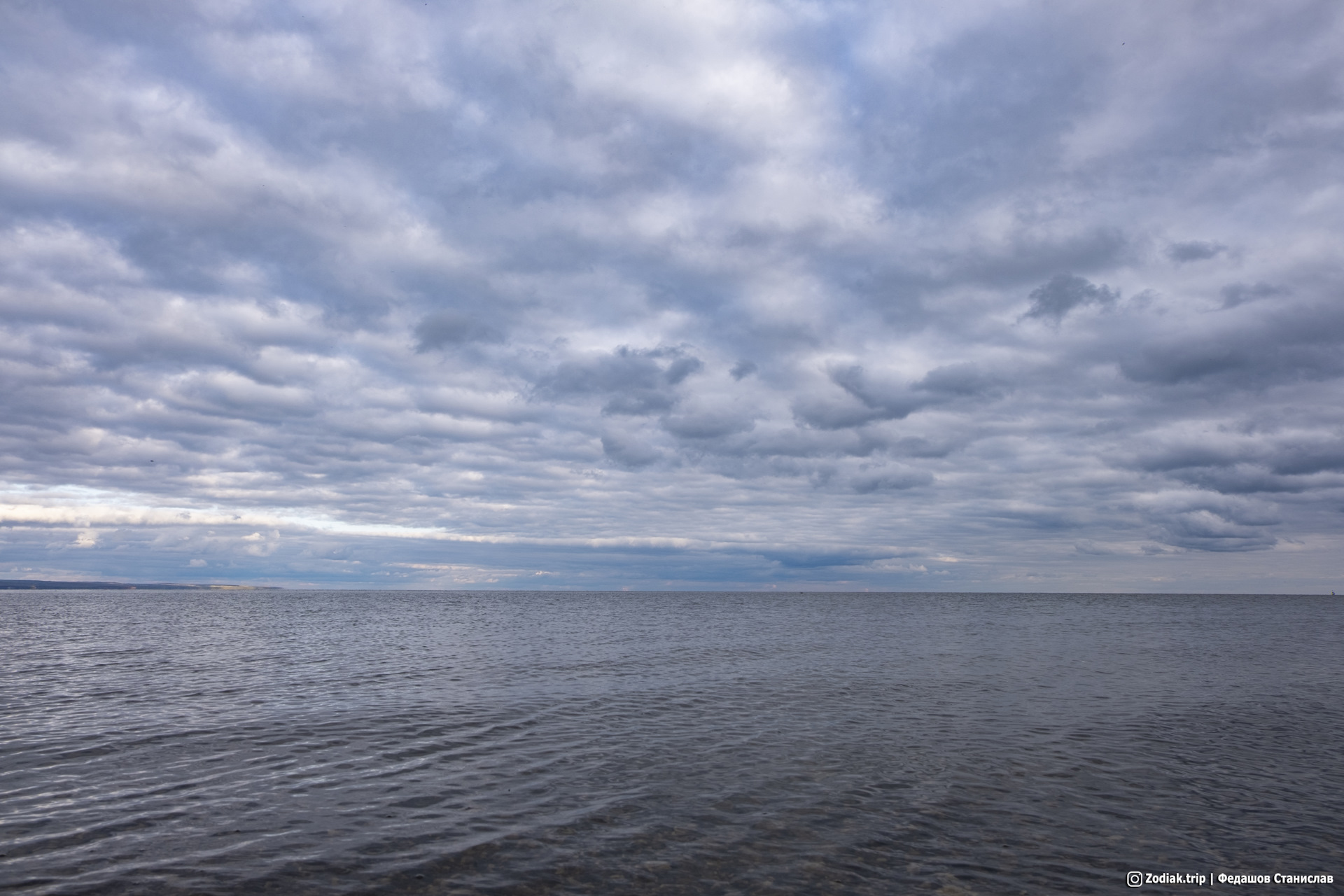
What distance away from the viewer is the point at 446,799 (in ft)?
58.0

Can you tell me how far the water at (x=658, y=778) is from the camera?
13.7 meters

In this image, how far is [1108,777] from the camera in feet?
65.9

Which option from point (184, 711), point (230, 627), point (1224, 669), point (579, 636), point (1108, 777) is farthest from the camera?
point (230, 627)

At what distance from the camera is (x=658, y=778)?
19812 mm

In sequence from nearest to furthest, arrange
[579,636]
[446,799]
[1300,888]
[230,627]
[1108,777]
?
[1300,888] < [446,799] < [1108,777] < [579,636] < [230,627]

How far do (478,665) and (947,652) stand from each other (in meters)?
36.9

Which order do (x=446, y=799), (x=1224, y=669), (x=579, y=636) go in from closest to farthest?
1. (x=446, y=799)
2. (x=1224, y=669)
3. (x=579, y=636)

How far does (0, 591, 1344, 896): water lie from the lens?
45.0ft

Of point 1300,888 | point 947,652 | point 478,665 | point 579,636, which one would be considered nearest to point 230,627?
point 579,636

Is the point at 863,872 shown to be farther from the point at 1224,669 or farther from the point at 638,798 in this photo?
the point at 1224,669

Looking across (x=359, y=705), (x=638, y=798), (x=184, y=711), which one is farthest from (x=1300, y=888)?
(x=184, y=711)

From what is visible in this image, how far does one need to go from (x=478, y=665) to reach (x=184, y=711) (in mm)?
19318

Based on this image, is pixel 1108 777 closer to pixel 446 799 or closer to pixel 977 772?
pixel 977 772

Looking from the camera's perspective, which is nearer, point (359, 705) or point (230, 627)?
point (359, 705)
